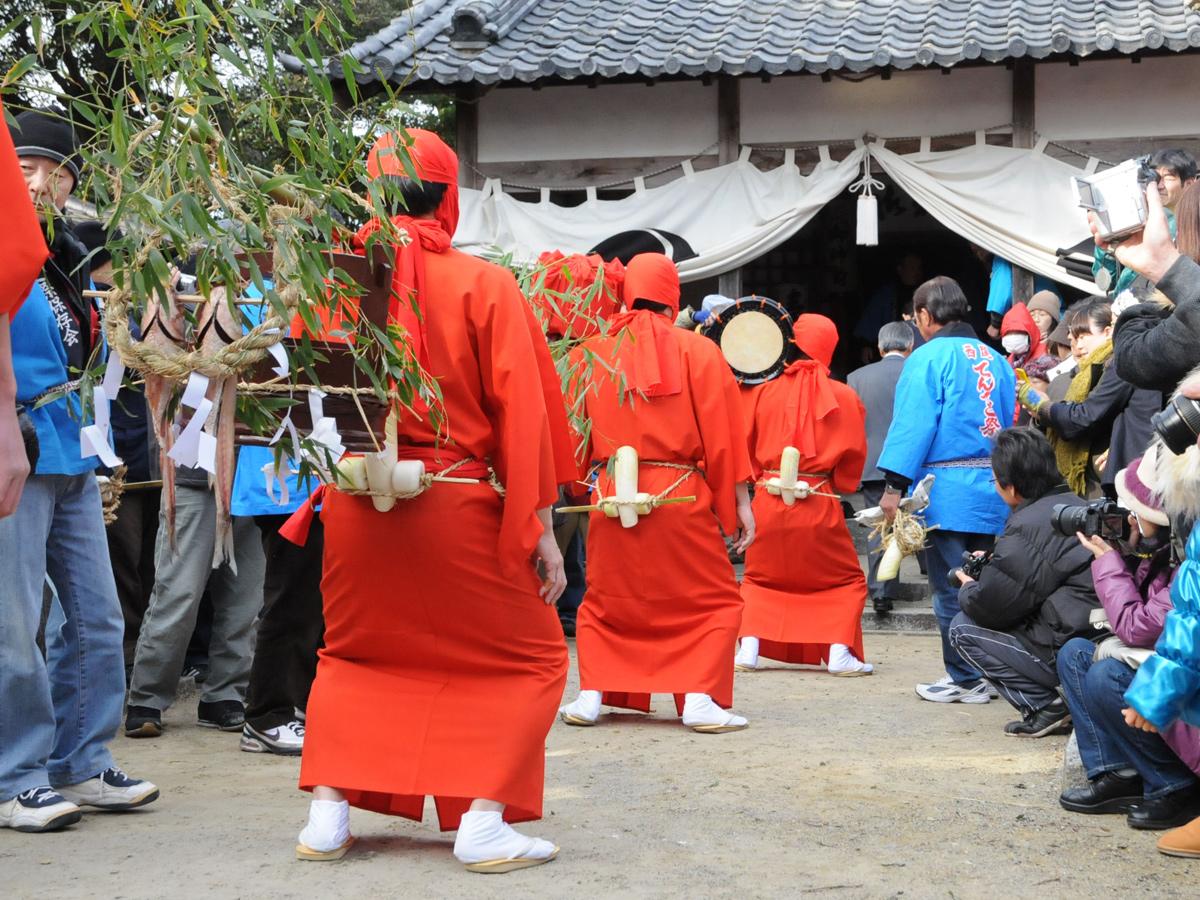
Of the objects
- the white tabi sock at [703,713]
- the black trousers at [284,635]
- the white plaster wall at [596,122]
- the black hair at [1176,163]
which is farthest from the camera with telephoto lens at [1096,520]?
the white plaster wall at [596,122]

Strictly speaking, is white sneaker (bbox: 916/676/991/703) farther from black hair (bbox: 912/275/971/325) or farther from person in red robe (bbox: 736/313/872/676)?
black hair (bbox: 912/275/971/325)

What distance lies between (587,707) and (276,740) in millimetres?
1448

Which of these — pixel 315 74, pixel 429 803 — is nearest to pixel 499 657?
pixel 429 803

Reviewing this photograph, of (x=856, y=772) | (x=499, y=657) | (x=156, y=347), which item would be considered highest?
(x=156, y=347)

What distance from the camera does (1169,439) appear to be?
3.80 meters

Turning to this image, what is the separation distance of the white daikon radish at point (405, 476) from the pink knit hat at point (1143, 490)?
2.05 metres

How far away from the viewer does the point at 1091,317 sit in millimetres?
7031

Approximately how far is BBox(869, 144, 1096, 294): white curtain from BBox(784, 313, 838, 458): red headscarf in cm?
270

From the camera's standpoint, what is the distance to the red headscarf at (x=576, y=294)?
548 cm

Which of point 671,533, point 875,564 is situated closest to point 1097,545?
point 671,533

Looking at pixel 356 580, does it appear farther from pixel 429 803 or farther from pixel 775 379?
pixel 775 379

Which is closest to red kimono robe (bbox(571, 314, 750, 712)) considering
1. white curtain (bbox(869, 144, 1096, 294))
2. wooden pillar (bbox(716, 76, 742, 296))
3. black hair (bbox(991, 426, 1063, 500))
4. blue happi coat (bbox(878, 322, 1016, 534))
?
black hair (bbox(991, 426, 1063, 500))

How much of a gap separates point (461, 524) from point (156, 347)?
0.93 metres

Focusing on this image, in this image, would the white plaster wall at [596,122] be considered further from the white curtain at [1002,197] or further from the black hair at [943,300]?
the black hair at [943,300]
